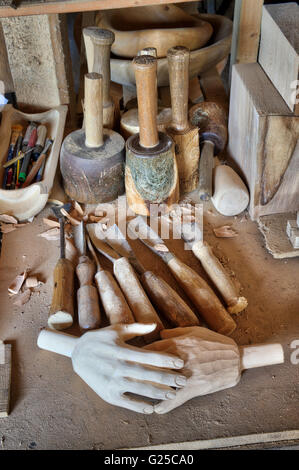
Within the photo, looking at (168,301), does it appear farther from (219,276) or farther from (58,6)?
(58,6)

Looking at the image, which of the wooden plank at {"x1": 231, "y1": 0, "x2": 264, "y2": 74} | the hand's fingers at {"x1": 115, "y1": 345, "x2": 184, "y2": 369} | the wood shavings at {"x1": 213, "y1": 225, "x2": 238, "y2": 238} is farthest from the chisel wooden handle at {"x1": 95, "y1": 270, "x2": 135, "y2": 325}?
the wooden plank at {"x1": 231, "y1": 0, "x2": 264, "y2": 74}

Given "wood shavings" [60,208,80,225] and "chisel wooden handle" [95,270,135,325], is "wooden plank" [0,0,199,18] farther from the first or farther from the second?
"chisel wooden handle" [95,270,135,325]

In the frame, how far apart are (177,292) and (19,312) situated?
36 centimetres

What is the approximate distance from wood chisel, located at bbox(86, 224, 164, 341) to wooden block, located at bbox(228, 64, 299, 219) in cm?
40

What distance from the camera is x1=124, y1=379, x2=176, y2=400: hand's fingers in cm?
98

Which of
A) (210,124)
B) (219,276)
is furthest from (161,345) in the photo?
(210,124)

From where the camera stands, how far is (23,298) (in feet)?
4.17

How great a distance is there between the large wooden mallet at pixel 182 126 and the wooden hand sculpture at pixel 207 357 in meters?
0.55

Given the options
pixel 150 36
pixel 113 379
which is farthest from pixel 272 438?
pixel 150 36

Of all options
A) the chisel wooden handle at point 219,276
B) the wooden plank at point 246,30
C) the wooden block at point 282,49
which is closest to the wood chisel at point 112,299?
the chisel wooden handle at point 219,276

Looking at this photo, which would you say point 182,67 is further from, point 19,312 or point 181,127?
point 19,312

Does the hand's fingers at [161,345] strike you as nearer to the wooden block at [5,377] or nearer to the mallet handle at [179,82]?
the wooden block at [5,377]

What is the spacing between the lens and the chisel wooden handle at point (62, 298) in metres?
1.14

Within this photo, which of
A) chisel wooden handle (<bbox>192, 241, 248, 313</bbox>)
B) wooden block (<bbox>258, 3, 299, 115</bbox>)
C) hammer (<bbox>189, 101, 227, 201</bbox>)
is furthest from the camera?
hammer (<bbox>189, 101, 227, 201</bbox>)
